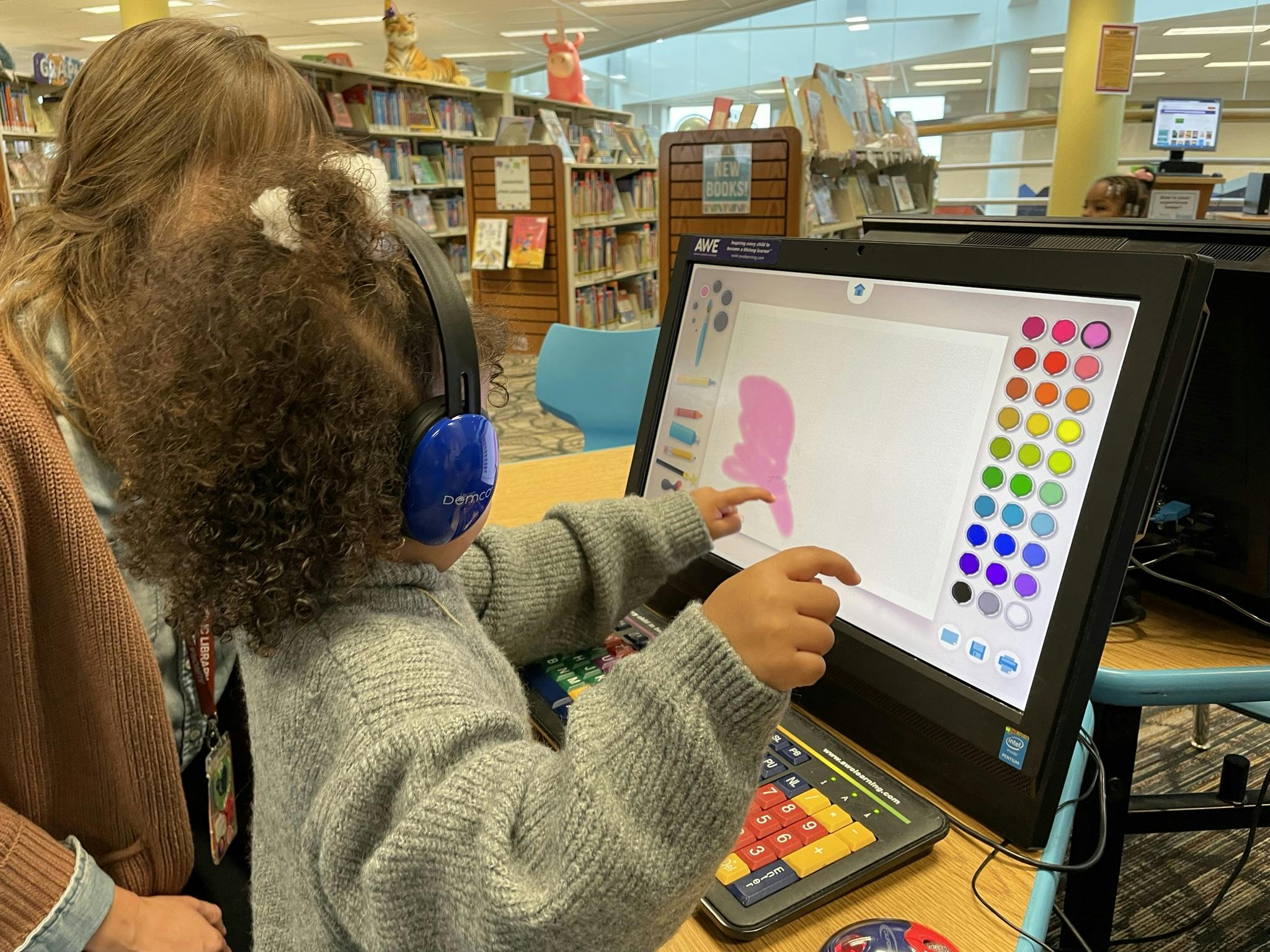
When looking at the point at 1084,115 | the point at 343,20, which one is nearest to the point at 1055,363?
the point at 1084,115

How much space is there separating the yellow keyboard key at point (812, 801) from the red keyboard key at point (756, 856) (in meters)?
0.04

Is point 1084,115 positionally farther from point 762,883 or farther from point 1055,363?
point 762,883

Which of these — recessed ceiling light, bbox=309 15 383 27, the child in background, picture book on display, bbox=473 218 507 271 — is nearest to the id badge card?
the child in background

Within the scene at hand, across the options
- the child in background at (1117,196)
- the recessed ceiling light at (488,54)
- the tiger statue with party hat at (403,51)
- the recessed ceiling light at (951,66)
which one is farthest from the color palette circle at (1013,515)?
the recessed ceiling light at (488,54)

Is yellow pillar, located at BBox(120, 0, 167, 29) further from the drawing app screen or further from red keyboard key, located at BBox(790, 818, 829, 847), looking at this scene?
red keyboard key, located at BBox(790, 818, 829, 847)

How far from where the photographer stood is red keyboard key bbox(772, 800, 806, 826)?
592 millimetres

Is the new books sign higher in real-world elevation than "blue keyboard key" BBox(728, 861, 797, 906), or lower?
higher

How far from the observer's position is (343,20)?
945cm

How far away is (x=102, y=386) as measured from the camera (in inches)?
22.6

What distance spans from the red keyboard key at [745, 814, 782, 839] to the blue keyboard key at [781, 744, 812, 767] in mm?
64

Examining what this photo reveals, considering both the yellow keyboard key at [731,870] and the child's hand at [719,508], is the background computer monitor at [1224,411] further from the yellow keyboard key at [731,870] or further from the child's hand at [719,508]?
the yellow keyboard key at [731,870]

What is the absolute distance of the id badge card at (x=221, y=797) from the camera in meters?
0.80

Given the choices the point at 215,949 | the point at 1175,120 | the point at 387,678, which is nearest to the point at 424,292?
the point at 387,678

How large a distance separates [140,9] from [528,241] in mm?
3279
